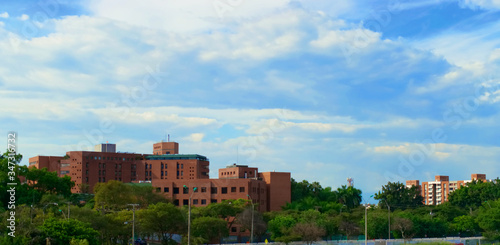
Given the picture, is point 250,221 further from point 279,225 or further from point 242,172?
point 242,172

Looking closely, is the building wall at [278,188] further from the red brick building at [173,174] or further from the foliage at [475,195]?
the foliage at [475,195]

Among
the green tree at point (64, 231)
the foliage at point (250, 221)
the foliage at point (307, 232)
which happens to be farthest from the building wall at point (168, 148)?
the green tree at point (64, 231)

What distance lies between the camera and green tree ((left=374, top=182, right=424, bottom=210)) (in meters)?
143

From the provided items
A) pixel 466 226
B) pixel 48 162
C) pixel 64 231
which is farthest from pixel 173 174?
pixel 64 231

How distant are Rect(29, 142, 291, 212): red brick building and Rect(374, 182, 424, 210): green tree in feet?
78.7

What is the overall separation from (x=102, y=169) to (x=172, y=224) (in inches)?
3396

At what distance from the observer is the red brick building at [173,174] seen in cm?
13038

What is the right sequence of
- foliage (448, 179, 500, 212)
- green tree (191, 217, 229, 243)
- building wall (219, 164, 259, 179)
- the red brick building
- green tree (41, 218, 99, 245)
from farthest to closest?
building wall (219, 164, 259, 179)
foliage (448, 179, 500, 212)
the red brick building
green tree (191, 217, 229, 243)
green tree (41, 218, 99, 245)

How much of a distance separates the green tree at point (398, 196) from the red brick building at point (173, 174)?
78.7ft

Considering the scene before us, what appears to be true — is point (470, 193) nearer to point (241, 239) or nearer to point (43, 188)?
point (241, 239)

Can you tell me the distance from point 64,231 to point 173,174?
344 feet

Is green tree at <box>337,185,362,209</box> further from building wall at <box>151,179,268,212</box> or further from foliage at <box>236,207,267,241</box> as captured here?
foliage at <box>236,207,267,241</box>

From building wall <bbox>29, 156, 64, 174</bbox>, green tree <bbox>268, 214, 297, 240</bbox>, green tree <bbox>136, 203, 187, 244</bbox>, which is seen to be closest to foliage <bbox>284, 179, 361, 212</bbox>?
green tree <bbox>268, 214, 297, 240</bbox>

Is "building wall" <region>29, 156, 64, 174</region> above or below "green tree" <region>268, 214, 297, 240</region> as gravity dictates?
above
